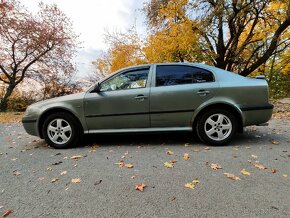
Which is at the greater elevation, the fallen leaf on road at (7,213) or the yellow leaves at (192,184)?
the yellow leaves at (192,184)

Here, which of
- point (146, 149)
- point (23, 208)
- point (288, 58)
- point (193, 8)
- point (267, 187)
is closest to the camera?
point (23, 208)

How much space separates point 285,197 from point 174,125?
2473 millimetres

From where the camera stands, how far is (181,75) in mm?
5078

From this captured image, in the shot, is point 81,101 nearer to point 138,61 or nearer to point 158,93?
point 158,93

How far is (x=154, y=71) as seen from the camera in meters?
5.13

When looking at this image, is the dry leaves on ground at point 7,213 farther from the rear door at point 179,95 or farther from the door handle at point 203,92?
the door handle at point 203,92

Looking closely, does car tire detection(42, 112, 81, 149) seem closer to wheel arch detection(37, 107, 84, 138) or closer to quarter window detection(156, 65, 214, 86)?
wheel arch detection(37, 107, 84, 138)

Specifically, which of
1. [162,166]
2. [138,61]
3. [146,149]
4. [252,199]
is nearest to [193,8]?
[138,61]

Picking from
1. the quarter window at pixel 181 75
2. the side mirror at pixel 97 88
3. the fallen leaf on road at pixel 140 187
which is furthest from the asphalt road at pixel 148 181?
the quarter window at pixel 181 75

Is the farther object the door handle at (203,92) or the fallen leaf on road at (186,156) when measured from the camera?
the door handle at (203,92)

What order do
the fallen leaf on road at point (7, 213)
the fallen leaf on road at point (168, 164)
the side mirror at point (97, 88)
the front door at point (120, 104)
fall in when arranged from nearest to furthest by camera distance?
the fallen leaf on road at point (7, 213) < the fallen leaf on road at point (168, 164) < the front door at point (120, 104) < the side mirror at point (97, 88)

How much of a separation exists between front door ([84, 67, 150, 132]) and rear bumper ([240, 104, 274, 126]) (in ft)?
6.00

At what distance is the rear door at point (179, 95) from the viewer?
4.90 meters

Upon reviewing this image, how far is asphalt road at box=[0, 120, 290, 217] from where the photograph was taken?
268 cm
